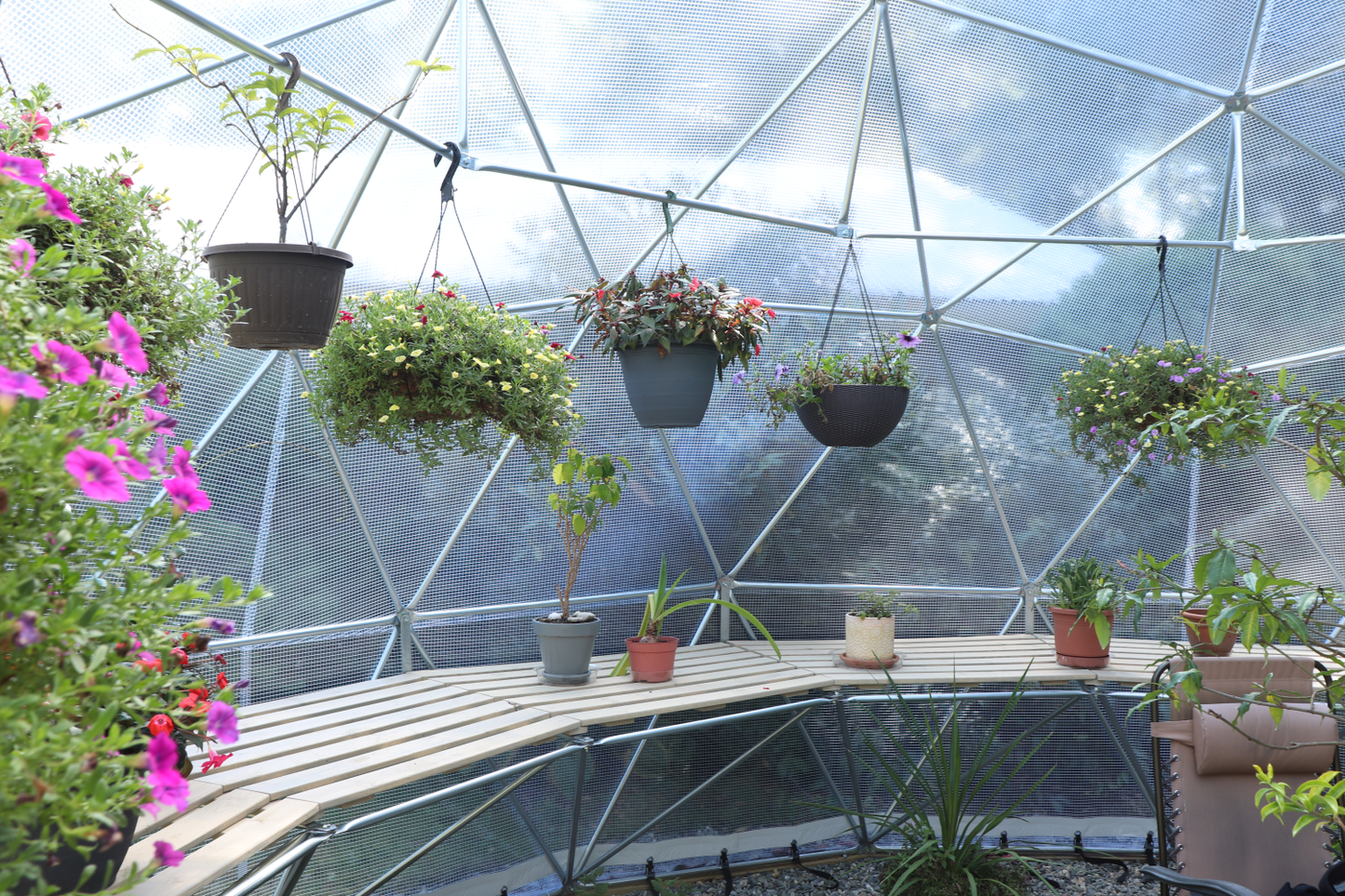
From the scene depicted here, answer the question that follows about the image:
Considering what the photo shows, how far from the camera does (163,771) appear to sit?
1.35 m

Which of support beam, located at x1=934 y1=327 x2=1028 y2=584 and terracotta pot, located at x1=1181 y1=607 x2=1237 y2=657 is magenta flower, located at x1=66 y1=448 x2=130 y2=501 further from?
support beam, located at x1=934 y1=327 x2=1028 y2=584

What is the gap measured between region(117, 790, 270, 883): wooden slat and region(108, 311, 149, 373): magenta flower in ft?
5.00

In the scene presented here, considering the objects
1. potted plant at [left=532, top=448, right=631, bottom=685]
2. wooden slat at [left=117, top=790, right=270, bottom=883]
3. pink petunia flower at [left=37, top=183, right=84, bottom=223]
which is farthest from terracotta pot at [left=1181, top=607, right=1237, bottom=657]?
pink petunia flower at [left=37, top=183, right=84, bottom=223]

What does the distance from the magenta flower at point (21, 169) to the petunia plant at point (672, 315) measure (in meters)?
2.69

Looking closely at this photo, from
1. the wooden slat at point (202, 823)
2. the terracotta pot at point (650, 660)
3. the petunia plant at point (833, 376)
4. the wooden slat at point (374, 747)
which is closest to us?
the wooden slat at point (202, 823)

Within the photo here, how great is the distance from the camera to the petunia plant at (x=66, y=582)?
1202mm

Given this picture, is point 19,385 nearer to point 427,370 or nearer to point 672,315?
point 427,370

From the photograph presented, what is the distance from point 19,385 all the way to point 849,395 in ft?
13.2

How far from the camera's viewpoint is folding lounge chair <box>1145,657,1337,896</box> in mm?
4098

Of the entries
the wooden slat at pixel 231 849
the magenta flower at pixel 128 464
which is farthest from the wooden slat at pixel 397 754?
the magenta flower at pixel 128 464

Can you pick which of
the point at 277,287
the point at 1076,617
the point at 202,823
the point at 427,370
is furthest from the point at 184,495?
the point at 1076,617

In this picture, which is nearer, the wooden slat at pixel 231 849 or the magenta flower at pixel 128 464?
the magenta flower at pixel 128 464

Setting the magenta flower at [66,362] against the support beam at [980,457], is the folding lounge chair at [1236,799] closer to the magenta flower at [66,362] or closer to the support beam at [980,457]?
the support beam at [980,457]

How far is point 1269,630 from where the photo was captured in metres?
2.31
